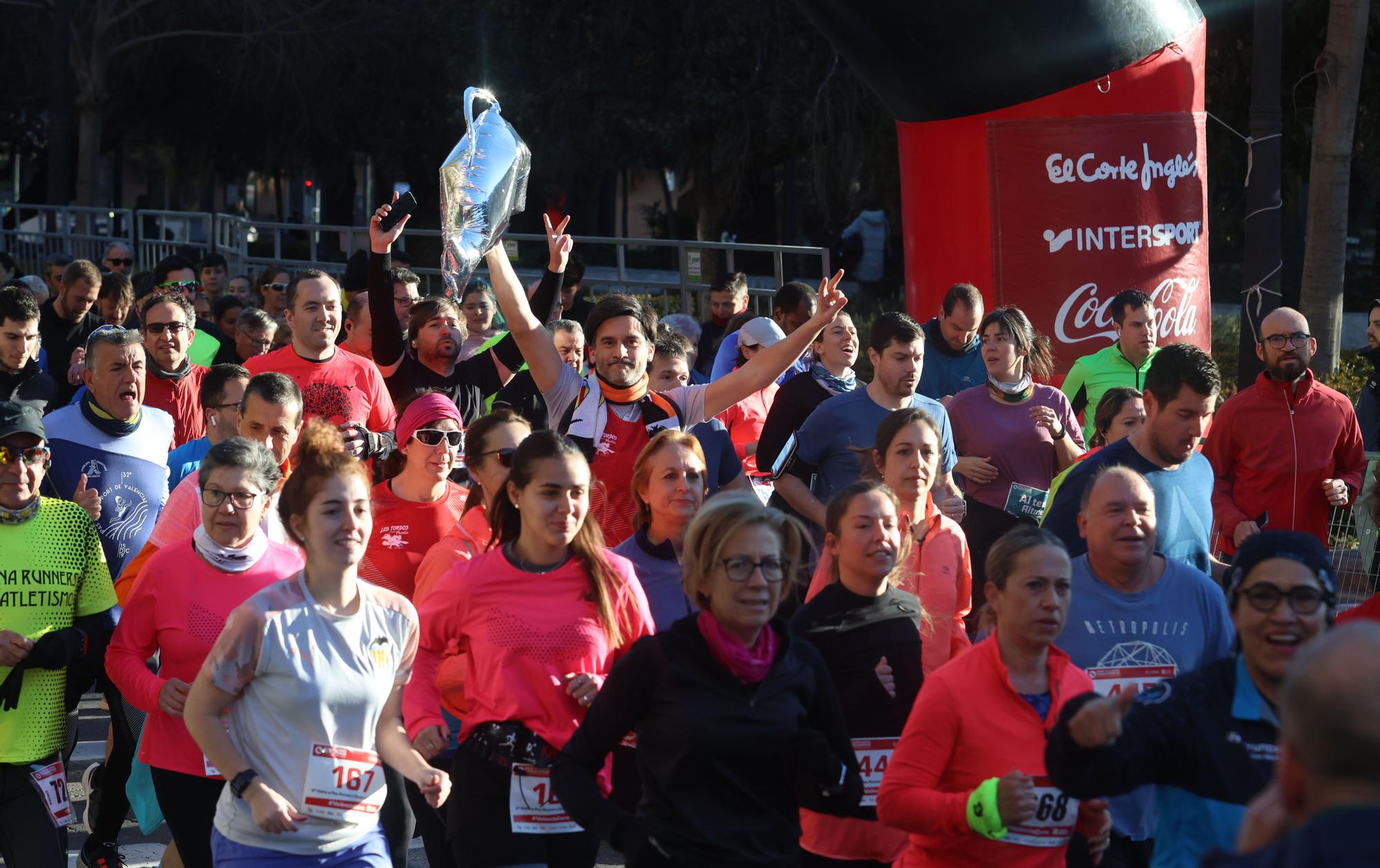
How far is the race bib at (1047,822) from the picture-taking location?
3928mm

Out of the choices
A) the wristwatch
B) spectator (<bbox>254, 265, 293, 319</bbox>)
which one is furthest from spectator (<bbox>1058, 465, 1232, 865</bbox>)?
spectator (<bbox>254, 265, 293, 319</bbox>)

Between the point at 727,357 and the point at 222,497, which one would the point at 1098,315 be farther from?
the point at 222,497

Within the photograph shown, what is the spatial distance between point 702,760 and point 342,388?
3.89 m

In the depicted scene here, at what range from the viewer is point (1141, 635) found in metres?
4.60

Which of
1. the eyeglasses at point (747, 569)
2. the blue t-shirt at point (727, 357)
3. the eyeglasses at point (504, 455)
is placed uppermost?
the blue t-shirt at point (727, 357)

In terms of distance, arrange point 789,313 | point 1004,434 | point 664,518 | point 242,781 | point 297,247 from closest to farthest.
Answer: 1. point 242,781
2. point 664,518
3. point 1004,434
4. point 789,313
5. point 297,247

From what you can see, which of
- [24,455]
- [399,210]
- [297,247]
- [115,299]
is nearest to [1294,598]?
[24,455]

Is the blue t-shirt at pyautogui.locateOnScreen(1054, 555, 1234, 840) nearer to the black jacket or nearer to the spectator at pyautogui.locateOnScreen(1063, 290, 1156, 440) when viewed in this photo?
the black jacket

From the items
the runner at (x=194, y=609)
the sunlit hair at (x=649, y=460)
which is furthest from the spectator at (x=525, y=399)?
the runner at (x=194, y=609)

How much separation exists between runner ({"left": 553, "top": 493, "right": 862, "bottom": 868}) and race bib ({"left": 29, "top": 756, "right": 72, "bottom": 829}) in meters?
2.15

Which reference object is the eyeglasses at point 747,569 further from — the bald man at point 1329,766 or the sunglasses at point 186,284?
the sunglasses at point 186,284

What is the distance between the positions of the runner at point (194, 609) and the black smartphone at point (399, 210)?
2228 mm

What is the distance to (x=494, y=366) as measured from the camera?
25.2ft

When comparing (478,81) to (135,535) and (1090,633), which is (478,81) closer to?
(135,535)
